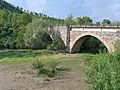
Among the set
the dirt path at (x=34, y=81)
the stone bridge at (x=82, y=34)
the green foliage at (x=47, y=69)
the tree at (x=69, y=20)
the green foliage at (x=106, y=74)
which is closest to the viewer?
the green foliage at (x=106, y=74)

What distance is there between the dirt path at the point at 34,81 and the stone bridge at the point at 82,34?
14.1 m

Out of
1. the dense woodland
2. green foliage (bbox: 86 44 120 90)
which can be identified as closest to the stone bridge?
the dense woodland

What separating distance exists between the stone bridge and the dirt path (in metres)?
14.1

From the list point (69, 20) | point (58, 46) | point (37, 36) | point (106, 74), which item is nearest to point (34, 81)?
point (106, 74)

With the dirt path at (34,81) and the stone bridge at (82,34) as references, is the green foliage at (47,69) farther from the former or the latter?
the stone bridge at (82,34)

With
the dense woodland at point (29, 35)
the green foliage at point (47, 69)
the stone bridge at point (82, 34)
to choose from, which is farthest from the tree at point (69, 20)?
the green foliage at point (47, 69)

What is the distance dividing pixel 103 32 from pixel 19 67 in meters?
16.1

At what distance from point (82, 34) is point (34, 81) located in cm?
2776

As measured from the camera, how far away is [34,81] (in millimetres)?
31688

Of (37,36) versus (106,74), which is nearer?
(106,74)

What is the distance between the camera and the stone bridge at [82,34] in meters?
49.1

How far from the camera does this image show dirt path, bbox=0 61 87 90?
Answer: 94.0 feet

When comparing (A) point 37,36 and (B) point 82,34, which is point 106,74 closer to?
(B) point 82,34

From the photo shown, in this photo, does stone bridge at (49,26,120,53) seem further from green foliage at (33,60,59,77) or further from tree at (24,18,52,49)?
green foliage at (33,60,59,77)
